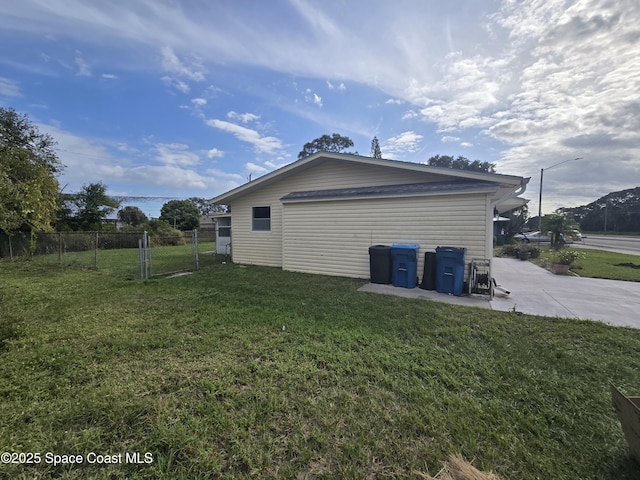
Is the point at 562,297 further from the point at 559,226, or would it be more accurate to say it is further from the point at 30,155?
the point at 30,155

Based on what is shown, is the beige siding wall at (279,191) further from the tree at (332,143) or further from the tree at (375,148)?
the tree at (375,148)

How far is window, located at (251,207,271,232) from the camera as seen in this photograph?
10.2 metres

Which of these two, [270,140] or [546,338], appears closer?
[546,338]

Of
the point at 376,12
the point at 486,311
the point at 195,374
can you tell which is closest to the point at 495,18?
the point at 376,12

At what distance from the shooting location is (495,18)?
6.36 meters

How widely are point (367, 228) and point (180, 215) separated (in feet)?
112

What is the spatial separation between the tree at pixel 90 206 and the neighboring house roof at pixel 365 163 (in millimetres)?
16652

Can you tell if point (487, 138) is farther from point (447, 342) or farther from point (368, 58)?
point (447, 342)

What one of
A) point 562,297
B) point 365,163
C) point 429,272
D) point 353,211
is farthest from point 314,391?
point 365,163

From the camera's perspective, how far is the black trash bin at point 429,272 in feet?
21.0

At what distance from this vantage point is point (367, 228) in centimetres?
766

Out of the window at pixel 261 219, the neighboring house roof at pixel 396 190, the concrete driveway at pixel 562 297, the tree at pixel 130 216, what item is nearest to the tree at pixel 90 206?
the tree at pixel 130 216

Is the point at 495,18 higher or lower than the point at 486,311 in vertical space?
higher

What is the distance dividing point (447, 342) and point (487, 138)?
43.2ft
